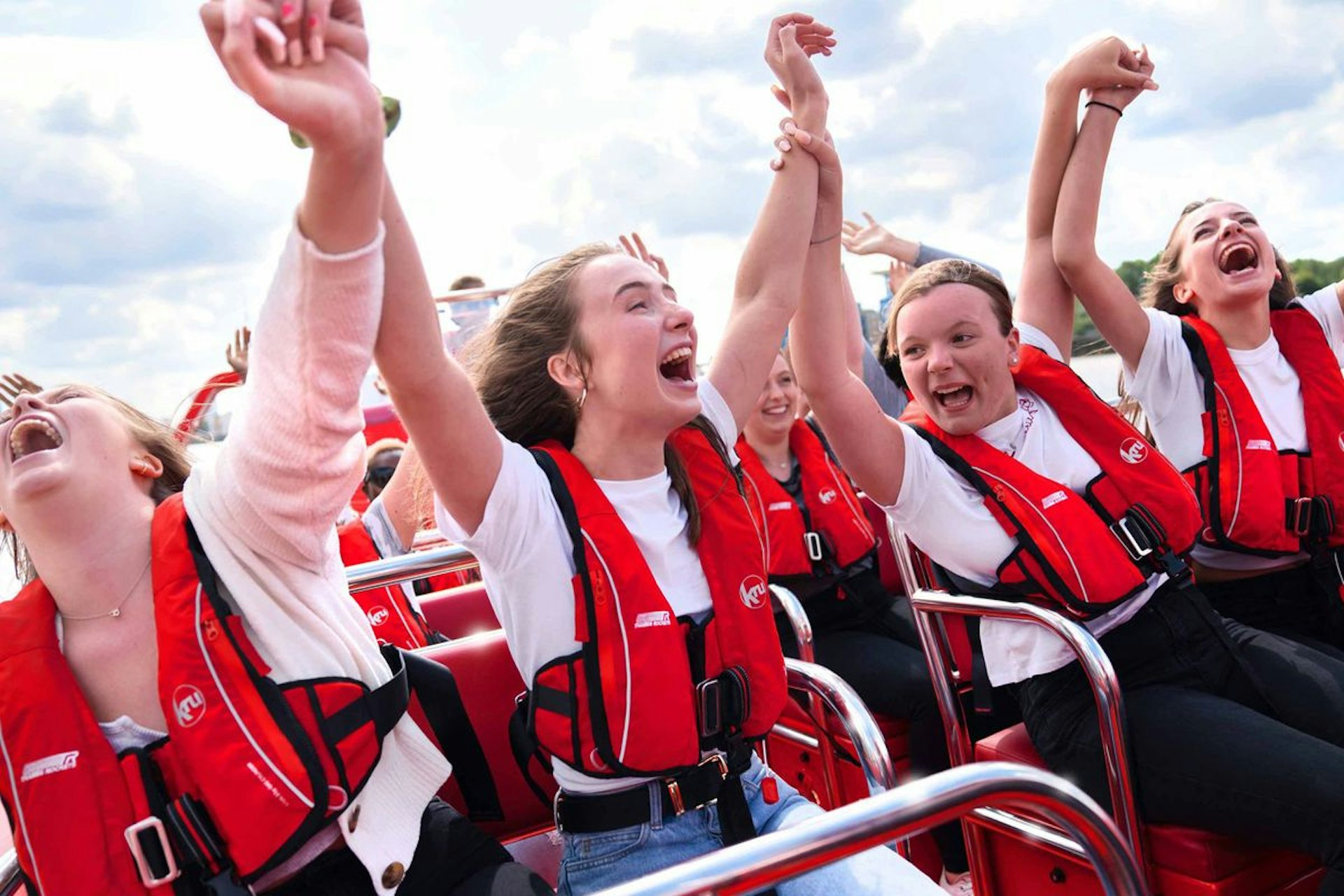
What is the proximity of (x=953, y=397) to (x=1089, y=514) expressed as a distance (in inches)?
15.4

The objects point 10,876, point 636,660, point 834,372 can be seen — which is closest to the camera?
point 10,876

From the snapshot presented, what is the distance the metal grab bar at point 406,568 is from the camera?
2.08 meters

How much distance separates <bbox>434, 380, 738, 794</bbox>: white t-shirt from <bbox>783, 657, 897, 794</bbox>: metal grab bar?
32cm

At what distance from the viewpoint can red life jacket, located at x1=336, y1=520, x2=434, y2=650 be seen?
2.78 m

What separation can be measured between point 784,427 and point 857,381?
4.79 ft

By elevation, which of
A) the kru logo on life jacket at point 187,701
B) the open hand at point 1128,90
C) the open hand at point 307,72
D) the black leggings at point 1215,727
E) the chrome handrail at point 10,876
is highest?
the open hand at point 1128,90

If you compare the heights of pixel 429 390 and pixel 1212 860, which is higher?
pixel 429 390

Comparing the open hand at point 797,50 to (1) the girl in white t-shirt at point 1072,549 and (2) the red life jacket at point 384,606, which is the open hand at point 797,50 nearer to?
(1) the girl in white t-shirt at point 1072,549

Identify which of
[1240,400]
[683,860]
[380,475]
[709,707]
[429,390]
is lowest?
[683,860]

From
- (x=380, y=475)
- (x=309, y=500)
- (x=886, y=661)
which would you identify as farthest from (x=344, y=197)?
(x=380, y=475)

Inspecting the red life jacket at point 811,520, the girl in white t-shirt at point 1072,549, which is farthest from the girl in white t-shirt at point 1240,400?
the red life jacket at point 811,520

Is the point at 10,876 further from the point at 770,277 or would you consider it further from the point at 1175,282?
the point at 1175,282

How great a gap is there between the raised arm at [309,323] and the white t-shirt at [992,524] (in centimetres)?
128

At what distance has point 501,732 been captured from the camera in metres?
2.04
